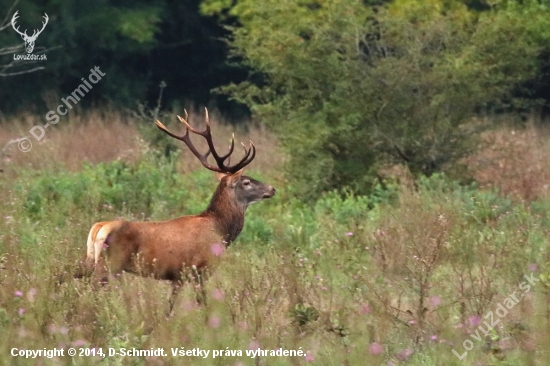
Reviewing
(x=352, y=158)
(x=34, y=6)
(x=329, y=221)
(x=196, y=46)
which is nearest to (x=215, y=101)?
(x=196, y=46)

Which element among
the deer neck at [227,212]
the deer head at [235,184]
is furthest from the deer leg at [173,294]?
the deer head at [235,184]

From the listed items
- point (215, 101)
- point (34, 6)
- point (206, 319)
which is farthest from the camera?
point (215, 101)

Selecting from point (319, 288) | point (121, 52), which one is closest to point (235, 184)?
point (319, 288)

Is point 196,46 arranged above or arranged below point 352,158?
above

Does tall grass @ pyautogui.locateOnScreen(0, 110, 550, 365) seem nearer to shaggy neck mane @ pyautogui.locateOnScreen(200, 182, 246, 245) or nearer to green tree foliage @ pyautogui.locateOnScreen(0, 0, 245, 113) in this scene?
shaggy neck mane @ pyautogui.locateOnScreen(200, 182, 246, 245)

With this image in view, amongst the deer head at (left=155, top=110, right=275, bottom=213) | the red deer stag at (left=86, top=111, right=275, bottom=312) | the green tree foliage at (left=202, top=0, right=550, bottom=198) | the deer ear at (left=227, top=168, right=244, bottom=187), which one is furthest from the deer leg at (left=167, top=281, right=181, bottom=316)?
the green tree foliage at (left=202, top=0, right=550, bottom=198)

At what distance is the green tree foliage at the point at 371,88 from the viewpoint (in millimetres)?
14969

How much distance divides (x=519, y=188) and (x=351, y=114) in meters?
2.50

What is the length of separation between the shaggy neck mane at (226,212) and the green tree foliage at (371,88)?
177 inches

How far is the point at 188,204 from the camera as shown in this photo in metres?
13.8

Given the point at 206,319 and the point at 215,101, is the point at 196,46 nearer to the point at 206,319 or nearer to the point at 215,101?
the point at 215,101

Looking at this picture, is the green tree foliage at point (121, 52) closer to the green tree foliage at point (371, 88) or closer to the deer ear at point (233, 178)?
the green tree foliage at point (371, 88)

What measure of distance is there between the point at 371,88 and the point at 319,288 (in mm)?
6729

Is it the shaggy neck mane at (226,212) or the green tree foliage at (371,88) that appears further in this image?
the green tree foliage at (371,88)
